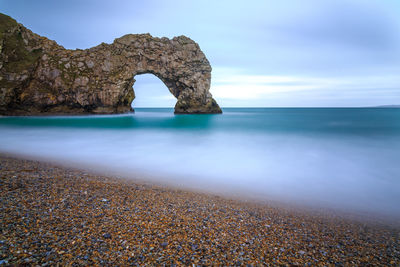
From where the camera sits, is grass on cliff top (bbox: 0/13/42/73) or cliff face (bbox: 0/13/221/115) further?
cliff face (bbox: 0/13/221/115)

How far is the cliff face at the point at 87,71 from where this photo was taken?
33969 millimetres

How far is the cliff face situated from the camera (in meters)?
34.0

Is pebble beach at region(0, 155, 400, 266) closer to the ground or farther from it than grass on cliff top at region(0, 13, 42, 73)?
closer to the ground

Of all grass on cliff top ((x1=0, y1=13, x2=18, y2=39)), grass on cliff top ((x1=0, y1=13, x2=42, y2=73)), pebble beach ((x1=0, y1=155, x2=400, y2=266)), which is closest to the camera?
pebble beach ((x1=0, y1=155, x2=400, y2=266))

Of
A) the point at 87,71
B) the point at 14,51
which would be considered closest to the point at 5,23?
the point at 14,51

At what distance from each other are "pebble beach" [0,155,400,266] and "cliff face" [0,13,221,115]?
39.6 meters

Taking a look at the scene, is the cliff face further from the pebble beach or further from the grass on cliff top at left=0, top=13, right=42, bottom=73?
the pebble beach

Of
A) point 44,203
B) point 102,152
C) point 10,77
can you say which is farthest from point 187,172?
point 10,77

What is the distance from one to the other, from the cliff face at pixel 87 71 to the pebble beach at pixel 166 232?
3957cm

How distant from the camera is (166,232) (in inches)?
123

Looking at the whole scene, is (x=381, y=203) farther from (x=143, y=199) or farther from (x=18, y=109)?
(x=18, y=109)

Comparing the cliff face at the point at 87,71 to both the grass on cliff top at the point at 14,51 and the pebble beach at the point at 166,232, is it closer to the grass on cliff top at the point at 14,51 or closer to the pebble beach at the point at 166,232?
the grass on cliff top at the point at 14,51

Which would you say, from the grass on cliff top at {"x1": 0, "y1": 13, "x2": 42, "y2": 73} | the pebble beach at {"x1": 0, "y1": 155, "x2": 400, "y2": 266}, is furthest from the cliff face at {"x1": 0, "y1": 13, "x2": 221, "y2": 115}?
the pebble beach at {"x1": 0, "y1": 155, "x2": 400, "y2": 266}

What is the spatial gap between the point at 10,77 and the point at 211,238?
4366 centimetres
